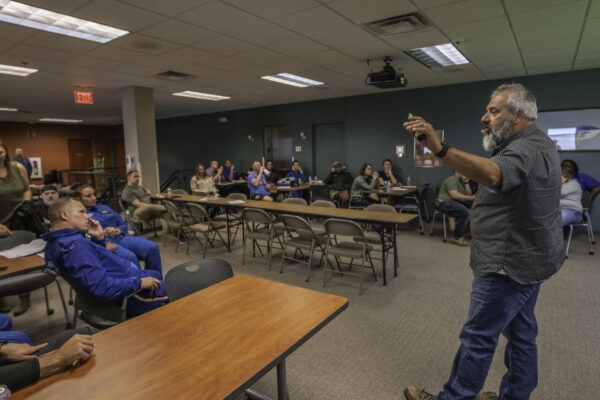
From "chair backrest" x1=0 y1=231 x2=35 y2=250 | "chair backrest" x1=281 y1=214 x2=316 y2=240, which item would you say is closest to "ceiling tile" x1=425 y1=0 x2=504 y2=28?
"chair backrest" x1=281 y1=214 x2=316 y2=240

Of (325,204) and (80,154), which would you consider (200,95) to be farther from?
(80,154)

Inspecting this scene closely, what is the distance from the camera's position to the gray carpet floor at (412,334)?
7.58 ft

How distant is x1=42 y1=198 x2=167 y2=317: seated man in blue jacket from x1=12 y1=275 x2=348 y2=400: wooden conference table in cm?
55

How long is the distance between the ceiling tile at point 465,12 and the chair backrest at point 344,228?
7.63 ft

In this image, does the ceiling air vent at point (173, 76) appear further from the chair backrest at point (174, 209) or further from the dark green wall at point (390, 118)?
the dark green wall at point (390, 118)

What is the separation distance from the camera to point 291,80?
23.2 ft

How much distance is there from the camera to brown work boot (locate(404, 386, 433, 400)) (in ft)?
6.79

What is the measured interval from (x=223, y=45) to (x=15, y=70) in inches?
150

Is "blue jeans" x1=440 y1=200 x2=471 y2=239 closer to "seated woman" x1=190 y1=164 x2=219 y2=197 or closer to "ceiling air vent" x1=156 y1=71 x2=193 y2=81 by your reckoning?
"seated woman" x1=190 y1=164 x2=219 y2=197

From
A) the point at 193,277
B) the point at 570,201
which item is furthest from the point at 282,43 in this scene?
the point at 570,201

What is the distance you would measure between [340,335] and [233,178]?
839 centimetres

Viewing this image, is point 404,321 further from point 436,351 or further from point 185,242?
point 185,242

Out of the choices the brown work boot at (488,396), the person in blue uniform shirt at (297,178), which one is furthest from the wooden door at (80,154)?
the brown work boot at (488,396)

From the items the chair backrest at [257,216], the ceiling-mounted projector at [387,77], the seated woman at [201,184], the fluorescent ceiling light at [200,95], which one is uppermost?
the fluorescent ceiling light at [200,95]
